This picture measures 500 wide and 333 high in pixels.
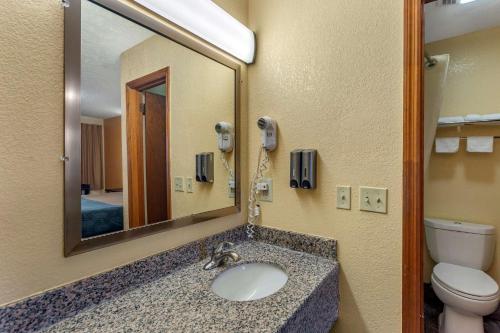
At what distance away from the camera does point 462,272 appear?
65.7 inches

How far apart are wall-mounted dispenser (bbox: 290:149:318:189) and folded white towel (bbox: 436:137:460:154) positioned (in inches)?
60.6

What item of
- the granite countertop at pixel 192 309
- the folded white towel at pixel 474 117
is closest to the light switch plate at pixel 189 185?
the granite countertop at pixel 192 309

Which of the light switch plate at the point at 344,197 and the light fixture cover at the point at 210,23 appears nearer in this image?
the light fixture cover at the point at 210,23

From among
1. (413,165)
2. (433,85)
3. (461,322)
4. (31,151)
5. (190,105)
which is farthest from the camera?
(433,85)

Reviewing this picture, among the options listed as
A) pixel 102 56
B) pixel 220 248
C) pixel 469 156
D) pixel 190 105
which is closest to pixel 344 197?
pixel 220 248

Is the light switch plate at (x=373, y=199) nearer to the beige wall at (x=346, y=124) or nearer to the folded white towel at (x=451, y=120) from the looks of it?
the beige wall at (x=346, y=124)

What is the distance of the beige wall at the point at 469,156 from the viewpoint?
1.83 m

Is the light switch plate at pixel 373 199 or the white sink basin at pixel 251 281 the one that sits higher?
the light switch plate at pixel 373 199

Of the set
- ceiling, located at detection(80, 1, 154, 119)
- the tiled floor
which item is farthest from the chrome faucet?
the tiled floor

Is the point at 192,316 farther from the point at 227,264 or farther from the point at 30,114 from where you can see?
the point at 30,114

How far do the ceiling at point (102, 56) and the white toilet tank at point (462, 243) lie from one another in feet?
7.91

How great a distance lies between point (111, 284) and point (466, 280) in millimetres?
2100

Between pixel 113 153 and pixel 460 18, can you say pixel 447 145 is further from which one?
pixel 113 153

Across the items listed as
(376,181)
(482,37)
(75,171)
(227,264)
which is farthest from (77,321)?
(482,37)
